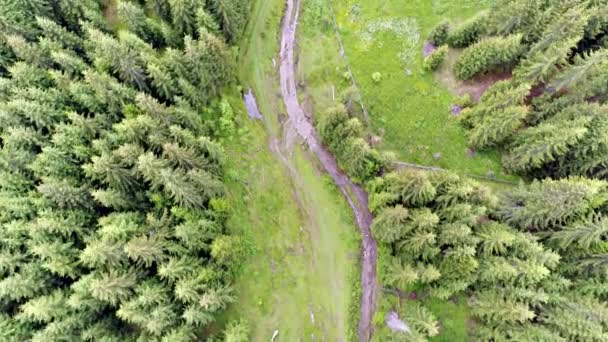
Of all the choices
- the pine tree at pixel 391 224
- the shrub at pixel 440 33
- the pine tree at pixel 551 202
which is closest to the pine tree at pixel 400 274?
the pine tree at pixel 391 224

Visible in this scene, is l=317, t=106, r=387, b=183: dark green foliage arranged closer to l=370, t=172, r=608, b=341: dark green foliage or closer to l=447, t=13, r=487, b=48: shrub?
l=370, t=172, r=608, b=341: dark green foliage

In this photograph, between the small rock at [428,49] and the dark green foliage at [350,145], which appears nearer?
the dark green foliage at [350,145]

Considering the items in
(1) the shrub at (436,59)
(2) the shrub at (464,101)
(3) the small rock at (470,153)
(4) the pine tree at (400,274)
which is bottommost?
(4) the pine tree at (400,274)

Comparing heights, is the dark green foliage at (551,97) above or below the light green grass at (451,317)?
above

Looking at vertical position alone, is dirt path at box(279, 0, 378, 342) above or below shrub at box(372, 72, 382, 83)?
below

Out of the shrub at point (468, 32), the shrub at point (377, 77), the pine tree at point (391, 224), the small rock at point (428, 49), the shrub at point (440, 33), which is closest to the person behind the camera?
the pine tree at point (391, 224)

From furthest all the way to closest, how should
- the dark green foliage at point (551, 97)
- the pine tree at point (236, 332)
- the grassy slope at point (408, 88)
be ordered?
the grassy slope at point (408, 88), the dark green foliage at point (551, 97), the pine tree at point (236, 332)

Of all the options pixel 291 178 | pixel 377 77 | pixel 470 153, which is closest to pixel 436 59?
pixel 377 77

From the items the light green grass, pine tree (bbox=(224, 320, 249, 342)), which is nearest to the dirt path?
the light green grass

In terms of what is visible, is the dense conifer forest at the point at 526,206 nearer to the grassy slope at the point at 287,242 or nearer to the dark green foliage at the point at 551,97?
the dark green foliage at the point at 551,97
